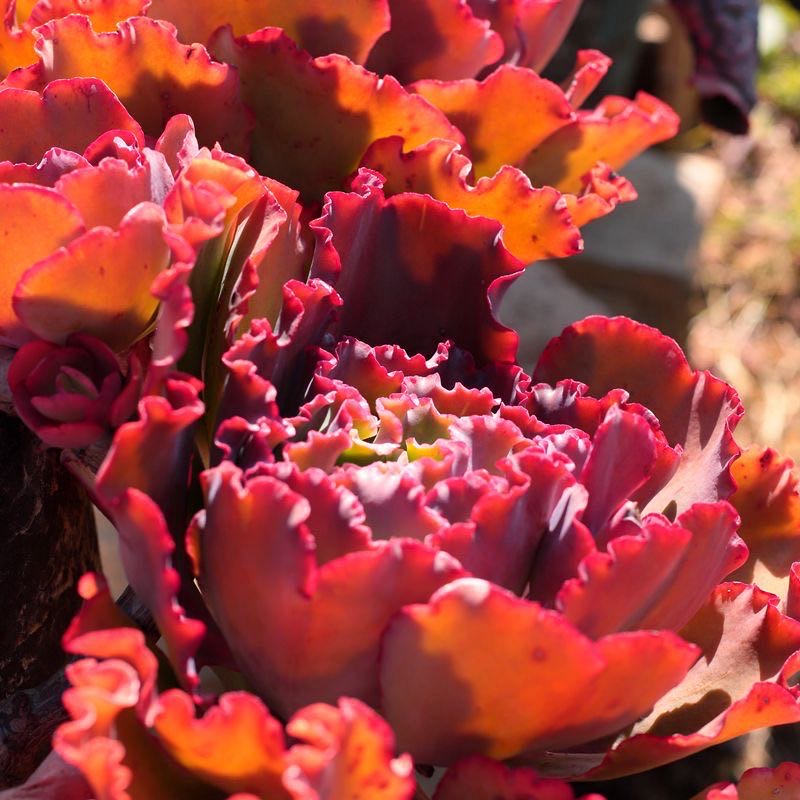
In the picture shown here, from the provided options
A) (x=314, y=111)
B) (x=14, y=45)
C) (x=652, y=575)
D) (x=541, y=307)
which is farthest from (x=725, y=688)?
(x=541, y=307)

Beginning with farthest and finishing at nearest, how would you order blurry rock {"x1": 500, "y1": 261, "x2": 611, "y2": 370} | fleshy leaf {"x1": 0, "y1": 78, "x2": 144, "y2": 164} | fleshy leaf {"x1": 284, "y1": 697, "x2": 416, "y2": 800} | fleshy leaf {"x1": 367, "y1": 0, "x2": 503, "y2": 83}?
blurry rock {"x1": 500, "y1": 261, "x2": 611, "y2": 370}, fleshy leaf {"x1": 367, "y1": 0, "x2": 503, "y2": 83}, fleshy leaf {"x1": 0, "y1": 78, "x2": 144, "y2": 164}, fleshy leaf {"x1": 284, "y1": 697, "x2": 416, "y2": 800}

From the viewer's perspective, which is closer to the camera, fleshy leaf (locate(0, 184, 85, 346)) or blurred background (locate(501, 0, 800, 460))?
fleshy leaf (locate(0, 184, 85, 346))

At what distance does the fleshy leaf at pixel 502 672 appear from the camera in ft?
1.18

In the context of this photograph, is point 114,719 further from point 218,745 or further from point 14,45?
point 14,45

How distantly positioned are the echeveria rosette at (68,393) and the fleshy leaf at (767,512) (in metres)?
0.27

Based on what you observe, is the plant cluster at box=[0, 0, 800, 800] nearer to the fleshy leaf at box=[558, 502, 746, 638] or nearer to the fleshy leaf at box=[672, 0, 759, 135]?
the fleshy leaf at box=[558, 502, 746, 638]

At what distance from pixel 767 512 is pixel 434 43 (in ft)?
0.94

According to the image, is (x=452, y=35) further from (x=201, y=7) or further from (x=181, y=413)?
(x=181, y=413)

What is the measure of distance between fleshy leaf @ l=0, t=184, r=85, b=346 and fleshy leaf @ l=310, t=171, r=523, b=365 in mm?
118

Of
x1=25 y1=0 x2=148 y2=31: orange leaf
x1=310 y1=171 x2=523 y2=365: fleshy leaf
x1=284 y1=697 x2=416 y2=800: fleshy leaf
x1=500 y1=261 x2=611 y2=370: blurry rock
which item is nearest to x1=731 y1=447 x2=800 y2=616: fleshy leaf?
x1=310 y1=171 x2=523 y2=365: fleshy leaf

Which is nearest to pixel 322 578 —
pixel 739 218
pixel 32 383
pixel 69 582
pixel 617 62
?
pixel 32 383

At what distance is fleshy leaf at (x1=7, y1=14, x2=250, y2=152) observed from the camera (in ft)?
1.63

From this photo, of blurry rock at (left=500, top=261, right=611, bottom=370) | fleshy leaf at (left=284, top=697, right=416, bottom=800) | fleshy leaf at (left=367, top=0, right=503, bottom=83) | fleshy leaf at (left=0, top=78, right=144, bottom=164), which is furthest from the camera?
blurry rock at (left=500, top=261, right=611, bottom=370)

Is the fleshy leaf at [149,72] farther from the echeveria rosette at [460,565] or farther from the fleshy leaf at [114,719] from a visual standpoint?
the fleshy leaf at [114,719]
